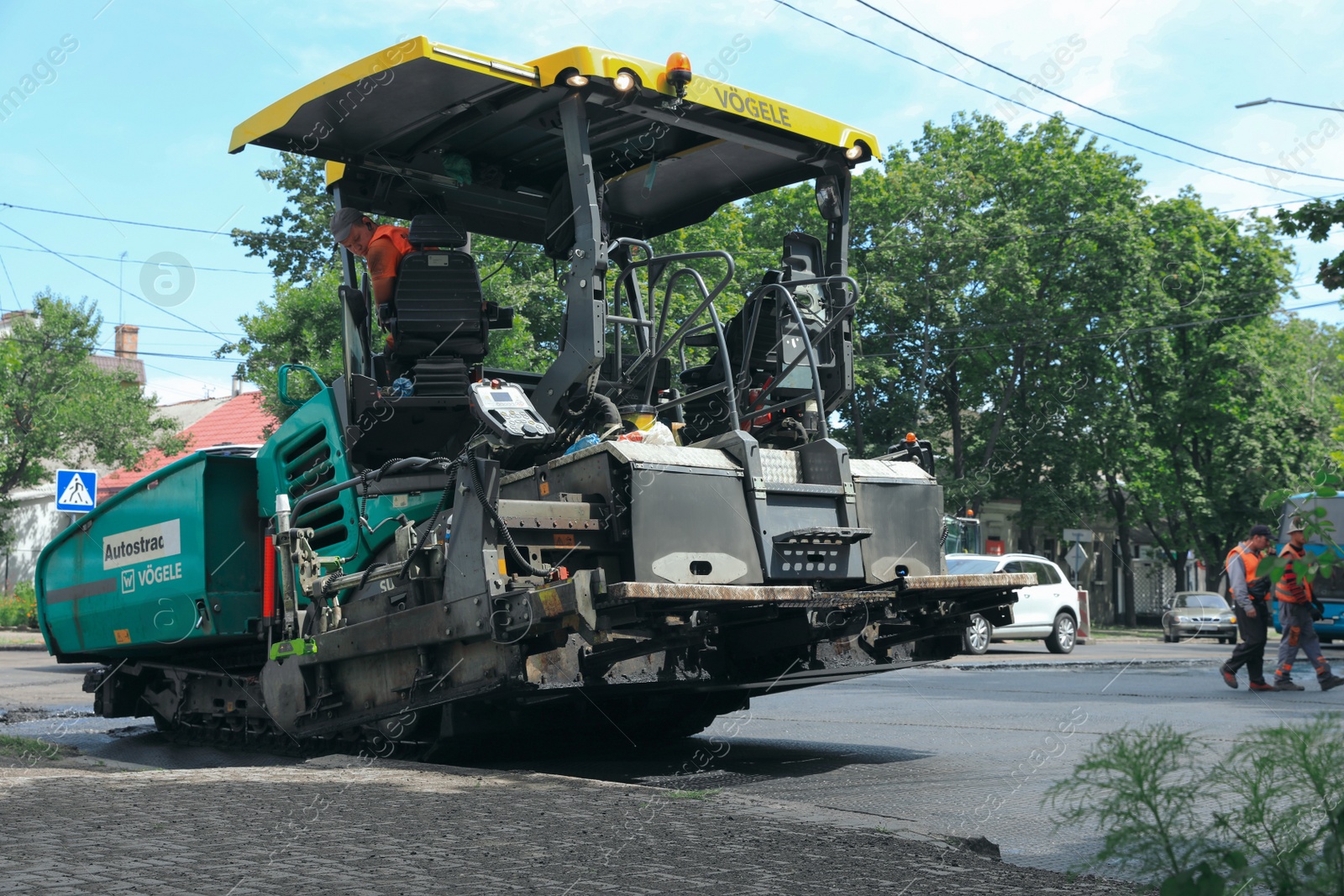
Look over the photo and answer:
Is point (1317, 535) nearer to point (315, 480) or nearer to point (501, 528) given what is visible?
point (501, 528)

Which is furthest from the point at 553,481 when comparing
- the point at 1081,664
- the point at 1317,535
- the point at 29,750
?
the point at 1081,664

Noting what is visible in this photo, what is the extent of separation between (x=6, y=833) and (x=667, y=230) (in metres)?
5.67

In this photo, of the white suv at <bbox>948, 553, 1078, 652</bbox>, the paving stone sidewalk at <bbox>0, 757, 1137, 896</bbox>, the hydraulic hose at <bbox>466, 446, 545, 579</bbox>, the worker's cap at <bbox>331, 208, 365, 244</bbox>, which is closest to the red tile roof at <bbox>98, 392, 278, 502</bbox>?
the white suv at <bbox>948, 553, 1078, 652</bbox>

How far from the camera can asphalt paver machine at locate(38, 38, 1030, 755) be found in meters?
6.49

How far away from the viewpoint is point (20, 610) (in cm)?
2941

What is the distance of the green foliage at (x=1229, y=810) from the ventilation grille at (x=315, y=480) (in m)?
5.65

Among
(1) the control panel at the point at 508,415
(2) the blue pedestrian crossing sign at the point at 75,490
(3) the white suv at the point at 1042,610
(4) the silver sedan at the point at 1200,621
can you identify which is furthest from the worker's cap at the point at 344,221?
(4) the silver sedan at the point at 1200,621

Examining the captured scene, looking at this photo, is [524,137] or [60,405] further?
[60,405]

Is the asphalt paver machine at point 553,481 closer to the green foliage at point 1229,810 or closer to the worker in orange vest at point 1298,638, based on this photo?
the green foliage at point 1229,810

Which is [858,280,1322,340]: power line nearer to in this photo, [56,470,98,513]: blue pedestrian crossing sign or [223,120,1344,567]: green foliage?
[223,120,1344,567]: green foliage

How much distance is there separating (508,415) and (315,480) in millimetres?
2090

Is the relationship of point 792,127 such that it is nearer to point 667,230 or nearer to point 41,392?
point 667,230

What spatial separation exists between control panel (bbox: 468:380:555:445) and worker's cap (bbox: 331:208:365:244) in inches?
64.3

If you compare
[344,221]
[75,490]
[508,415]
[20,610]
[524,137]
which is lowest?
[20,610]
